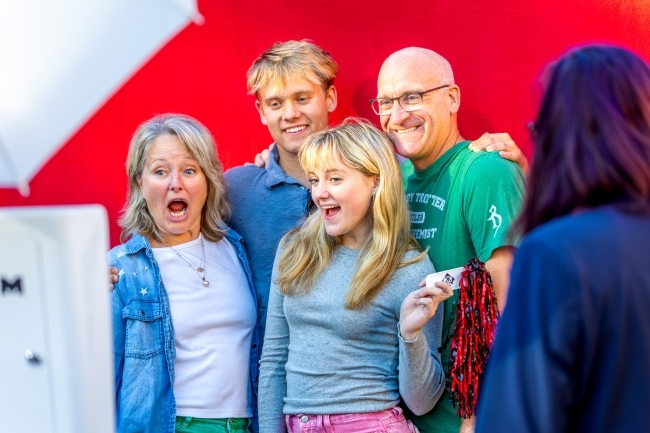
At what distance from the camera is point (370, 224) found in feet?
9.50

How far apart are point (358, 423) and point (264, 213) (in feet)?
3.36

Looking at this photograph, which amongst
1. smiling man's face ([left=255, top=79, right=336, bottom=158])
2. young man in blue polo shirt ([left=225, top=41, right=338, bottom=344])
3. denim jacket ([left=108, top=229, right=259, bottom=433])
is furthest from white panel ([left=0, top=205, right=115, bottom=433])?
smiling man's face ([left=255, top=79, right=336, bottom=158])

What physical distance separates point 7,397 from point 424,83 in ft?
6.37

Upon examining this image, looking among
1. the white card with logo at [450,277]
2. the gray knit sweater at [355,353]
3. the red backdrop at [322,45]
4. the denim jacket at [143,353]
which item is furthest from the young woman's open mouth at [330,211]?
the red backdrop at [322,45]

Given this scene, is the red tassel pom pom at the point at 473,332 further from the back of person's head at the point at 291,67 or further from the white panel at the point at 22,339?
the white panel at the point at 22,339

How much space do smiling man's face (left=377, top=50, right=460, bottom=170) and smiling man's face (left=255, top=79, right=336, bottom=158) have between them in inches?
16.1

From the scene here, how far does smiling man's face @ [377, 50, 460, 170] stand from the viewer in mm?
2988

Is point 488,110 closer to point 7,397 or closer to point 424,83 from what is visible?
point 424,83

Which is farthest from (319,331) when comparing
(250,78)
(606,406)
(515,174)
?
(606,406)

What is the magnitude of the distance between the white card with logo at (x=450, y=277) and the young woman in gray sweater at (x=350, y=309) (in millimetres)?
82

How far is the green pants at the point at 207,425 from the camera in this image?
2873 millimetres

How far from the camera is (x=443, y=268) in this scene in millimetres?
2818

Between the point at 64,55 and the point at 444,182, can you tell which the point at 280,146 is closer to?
the point at 444,182

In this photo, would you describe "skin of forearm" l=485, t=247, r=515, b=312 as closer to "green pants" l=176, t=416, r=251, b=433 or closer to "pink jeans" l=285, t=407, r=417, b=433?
"pink jeans" l=285, t=407, r=417, b=433
